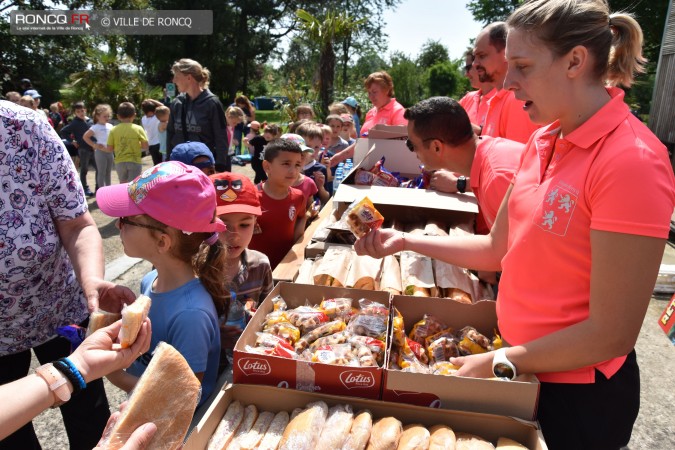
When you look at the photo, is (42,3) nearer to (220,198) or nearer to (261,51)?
(261,51)

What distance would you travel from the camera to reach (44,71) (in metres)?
24.1

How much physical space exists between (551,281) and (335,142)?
21.6 feet

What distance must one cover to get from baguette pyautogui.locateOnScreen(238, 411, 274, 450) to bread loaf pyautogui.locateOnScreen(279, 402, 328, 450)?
0.27 ft

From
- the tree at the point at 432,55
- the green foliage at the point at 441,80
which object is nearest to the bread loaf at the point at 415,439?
the green foliage at the point at 441,80

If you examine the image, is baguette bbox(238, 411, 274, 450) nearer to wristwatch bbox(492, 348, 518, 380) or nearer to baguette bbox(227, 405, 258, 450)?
baguette bbox(227, 405, 258, 450)

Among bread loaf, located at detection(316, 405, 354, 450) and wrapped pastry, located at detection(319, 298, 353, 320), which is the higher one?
wrapped pastry, located at detection(319, 298, 353, 320)

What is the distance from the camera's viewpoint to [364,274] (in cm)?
243

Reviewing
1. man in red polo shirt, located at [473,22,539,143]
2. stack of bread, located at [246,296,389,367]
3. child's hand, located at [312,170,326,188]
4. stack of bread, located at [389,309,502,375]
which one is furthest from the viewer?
child's hand, located at [312,170,326,188]

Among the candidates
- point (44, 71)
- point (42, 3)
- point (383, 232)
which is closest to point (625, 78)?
point (383, 232)

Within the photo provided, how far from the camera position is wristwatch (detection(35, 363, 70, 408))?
1170mm

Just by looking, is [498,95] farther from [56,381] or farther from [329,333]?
[56,381]

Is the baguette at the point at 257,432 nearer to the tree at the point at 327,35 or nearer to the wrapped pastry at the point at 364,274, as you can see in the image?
the wrapped pastry at the point at 364,274

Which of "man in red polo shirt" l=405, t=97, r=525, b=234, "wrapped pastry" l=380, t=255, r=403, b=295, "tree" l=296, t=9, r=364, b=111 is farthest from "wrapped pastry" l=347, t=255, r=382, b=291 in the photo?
"tree" l=296, t=9, r=364, b=111

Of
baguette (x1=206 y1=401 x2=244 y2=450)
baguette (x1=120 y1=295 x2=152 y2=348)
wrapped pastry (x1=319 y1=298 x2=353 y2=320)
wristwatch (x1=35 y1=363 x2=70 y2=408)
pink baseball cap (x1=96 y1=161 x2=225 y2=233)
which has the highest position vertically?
pink baseball cap (x1=96 y1=161 x2=225 y2=233)
